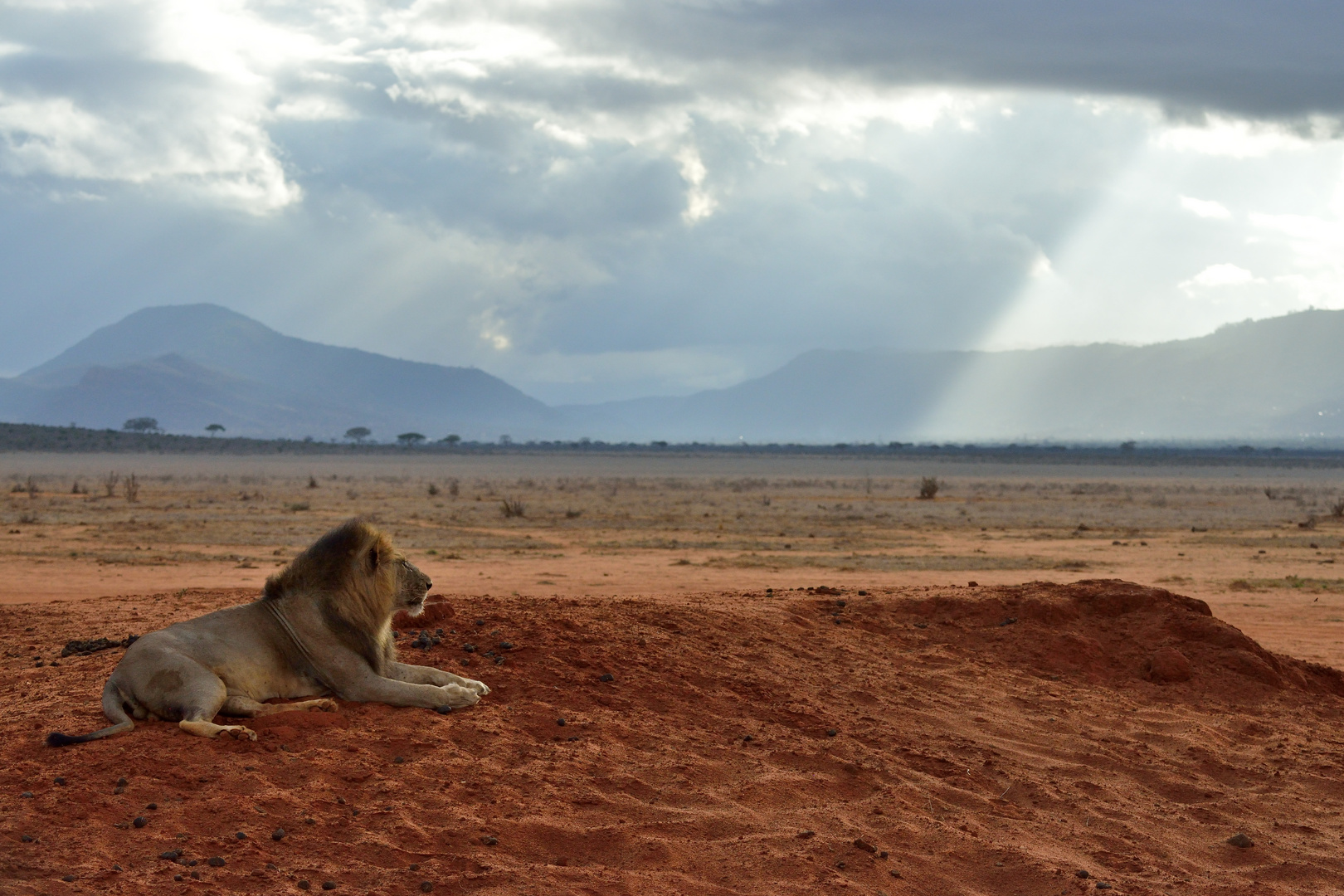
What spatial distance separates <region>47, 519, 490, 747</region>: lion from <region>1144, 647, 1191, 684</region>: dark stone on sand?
6.29 meters

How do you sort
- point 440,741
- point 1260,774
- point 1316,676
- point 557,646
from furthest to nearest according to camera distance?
point 1316,676 → point 557,646 → point 1260,774 → point 440,741

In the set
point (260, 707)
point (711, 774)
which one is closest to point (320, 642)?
point (260, 707)

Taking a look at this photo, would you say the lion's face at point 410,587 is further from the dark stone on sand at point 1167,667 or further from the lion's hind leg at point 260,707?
the dark stone on sand at point 1167,667

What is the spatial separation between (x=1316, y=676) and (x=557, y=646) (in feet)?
23.6

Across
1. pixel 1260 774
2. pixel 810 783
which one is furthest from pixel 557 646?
pixel 1260 774

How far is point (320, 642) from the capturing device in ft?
23.7

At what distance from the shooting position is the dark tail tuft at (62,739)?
6.12m

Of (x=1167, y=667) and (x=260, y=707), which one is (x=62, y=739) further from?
(x=1167, y=667)

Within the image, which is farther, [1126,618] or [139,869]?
[1126,618]

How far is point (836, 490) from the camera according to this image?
56781 mm

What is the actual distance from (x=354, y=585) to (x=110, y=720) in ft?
5.29

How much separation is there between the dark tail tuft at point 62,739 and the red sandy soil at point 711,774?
0.32 feet

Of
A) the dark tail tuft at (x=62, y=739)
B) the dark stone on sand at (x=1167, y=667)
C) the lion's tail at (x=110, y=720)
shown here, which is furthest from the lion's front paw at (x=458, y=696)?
the dark stone on sand at (x=1167, y=667)

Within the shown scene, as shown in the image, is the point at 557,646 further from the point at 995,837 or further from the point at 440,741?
the point at 995,837
